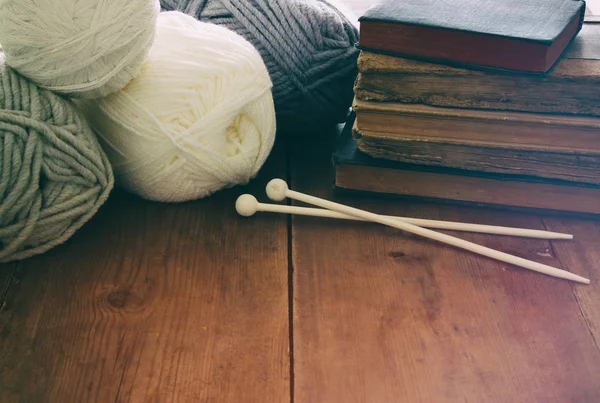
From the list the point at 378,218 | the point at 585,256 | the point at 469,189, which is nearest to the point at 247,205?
the point at 378,218

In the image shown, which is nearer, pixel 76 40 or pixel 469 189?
pixel 76 40

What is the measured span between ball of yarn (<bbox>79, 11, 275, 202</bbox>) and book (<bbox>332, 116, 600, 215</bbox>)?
0.12 m

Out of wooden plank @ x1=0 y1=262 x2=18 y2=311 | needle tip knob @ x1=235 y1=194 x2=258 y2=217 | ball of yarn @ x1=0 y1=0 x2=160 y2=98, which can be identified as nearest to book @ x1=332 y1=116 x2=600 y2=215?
needle tip knob @ x1=235 y1=194 x2=258 y2=217

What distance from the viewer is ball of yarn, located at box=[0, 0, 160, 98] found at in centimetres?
54

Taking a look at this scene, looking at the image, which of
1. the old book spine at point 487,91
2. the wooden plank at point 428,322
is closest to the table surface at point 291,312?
the wooden plank at point 428,322

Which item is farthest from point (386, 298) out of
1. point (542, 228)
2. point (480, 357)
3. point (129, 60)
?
point (129, 60)

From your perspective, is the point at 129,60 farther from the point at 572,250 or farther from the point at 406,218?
the point at 572,250

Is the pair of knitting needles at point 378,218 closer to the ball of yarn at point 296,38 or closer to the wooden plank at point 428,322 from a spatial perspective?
the wooden plank at point 428,322

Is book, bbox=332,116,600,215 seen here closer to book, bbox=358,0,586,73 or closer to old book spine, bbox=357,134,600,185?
old book spine, bbox=357,134,600,185

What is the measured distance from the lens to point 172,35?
25.6 inches

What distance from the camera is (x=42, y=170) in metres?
0.57

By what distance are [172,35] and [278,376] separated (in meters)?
0.38

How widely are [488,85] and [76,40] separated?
1.34 ft

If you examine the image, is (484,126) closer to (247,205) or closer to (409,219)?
(409,219)
